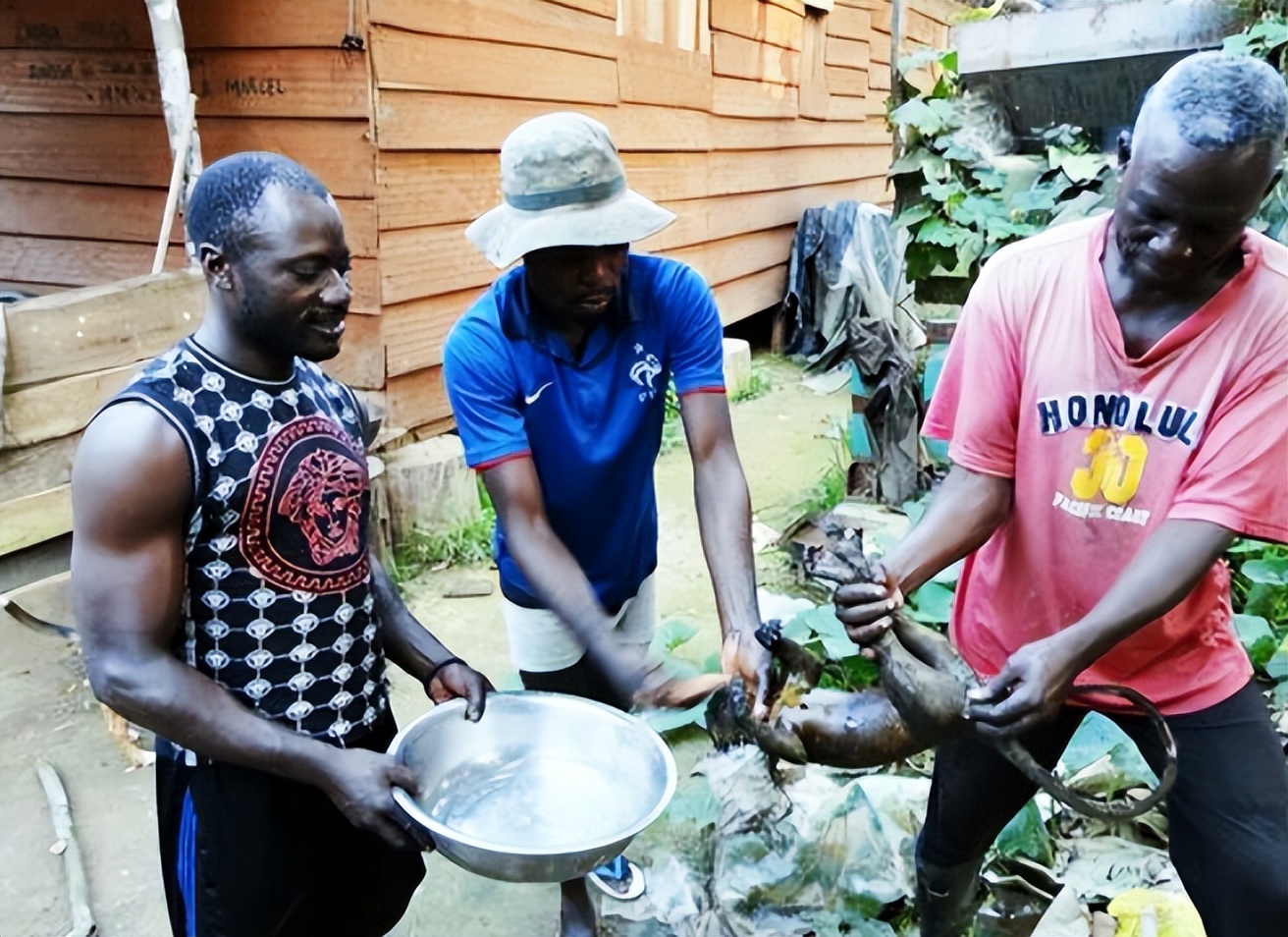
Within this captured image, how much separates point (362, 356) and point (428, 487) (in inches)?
27.4

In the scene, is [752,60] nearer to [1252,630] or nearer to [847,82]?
[847,82]

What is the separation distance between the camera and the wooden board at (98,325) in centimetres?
355

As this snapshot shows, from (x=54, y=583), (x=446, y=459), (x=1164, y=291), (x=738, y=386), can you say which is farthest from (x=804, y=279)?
(x=1164, y=291)

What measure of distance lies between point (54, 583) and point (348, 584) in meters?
2.57

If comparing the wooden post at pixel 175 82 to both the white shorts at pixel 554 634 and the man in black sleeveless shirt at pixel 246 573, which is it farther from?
the man in black sleeveless shirt at pixel 246 573

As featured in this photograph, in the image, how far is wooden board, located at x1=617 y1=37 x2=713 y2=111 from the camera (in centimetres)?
670

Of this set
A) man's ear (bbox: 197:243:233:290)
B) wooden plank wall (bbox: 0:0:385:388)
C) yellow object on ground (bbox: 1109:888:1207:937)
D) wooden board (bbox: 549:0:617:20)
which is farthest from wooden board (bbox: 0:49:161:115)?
yellow object on ground (bbox: 1109:888:1207:937)

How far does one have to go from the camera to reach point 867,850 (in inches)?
107

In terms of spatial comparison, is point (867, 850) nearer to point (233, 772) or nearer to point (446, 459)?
point (233, 772)

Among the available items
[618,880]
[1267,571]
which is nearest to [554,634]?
[618,880]

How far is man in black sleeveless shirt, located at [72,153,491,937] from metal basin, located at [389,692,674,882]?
0.17 metres

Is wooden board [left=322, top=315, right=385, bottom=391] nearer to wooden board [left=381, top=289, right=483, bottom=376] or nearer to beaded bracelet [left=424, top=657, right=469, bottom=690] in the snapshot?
wooden board [left=381, top=289, right=483, bottom=376]

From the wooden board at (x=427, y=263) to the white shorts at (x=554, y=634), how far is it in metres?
2.65

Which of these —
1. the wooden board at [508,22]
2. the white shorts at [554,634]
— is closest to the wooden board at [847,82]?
the wooden board at [508,22]
